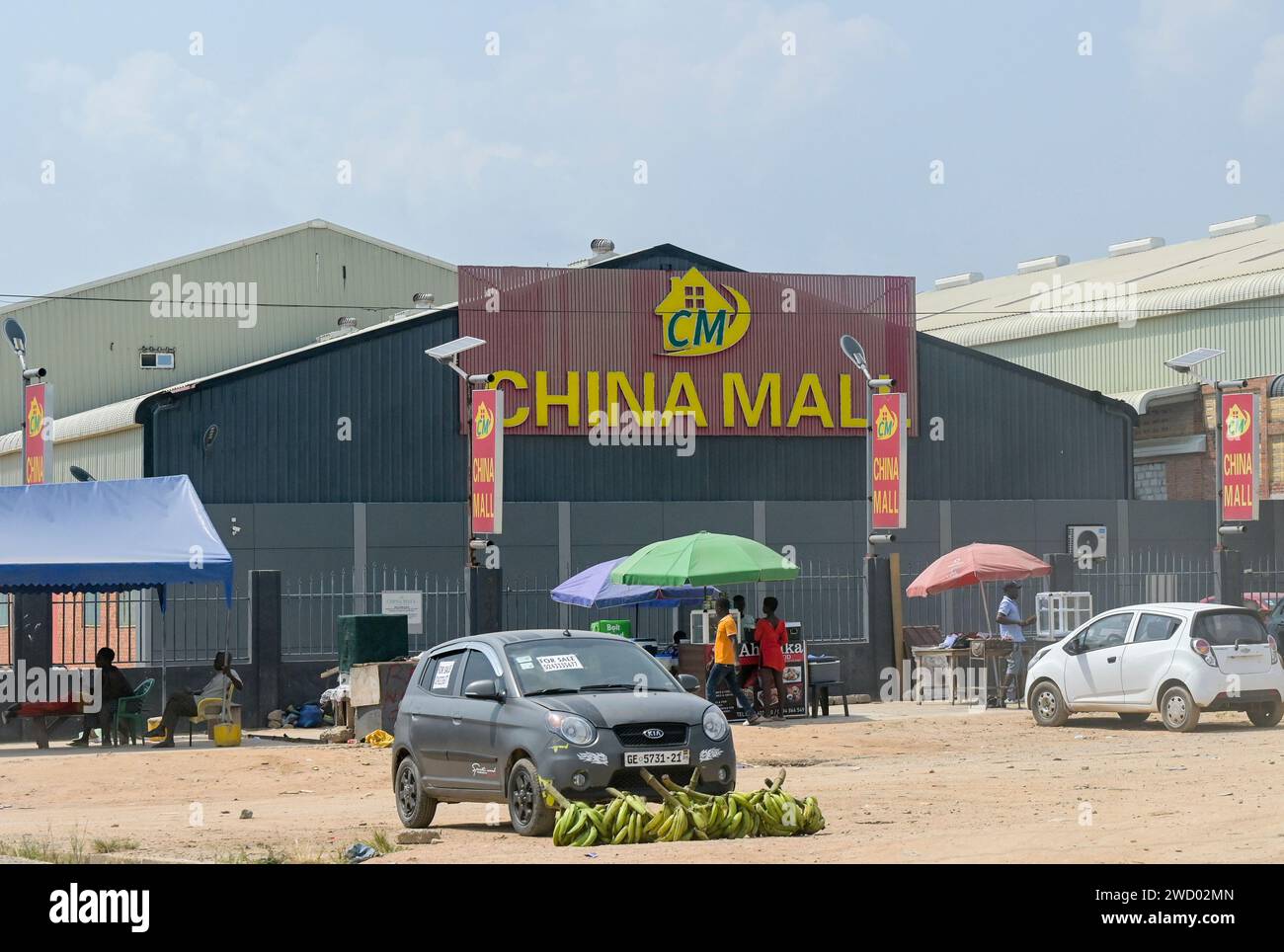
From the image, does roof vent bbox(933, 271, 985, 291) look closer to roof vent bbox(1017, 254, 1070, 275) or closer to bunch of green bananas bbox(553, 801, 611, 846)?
roof vent bbox(1017, 254, 1070, 275)

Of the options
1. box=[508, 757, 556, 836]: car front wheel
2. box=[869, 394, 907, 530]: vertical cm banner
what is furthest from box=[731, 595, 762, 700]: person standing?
box=[508, 757, 556, 836]: car front wheel

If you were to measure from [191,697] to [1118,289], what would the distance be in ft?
114

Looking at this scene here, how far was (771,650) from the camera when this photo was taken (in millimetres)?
24359

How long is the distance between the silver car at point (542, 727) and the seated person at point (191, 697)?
9746 mm

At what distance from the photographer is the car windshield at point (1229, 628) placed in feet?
68.6

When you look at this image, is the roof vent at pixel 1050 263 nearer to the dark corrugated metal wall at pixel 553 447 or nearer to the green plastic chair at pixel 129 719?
Result: the dark corrugated metal wall at pixel 553 447

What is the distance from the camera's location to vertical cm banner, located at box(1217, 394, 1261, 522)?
31.6 m

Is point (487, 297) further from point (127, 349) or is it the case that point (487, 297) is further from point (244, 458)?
point (127, 349)

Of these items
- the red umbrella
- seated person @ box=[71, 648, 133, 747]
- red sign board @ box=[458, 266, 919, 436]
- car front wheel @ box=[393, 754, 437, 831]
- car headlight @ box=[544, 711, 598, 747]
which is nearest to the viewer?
car headlight @ box=[544, 711, 598, 747]

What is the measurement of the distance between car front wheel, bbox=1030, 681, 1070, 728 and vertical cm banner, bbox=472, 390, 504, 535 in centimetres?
915

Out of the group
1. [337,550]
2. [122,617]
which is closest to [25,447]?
[122,617]

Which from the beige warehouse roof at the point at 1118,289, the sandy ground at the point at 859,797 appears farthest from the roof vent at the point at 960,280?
the sandy ground at the point at 859,797

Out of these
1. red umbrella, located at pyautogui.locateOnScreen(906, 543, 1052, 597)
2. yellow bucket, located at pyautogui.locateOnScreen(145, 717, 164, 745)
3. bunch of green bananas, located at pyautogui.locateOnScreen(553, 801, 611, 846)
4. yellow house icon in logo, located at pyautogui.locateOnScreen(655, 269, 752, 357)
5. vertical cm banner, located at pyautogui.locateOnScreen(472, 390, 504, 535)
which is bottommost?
yellow bucket, located at pyautogui.locateOnScreen(145, 717, 164, 745)

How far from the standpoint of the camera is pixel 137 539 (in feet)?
78.2
